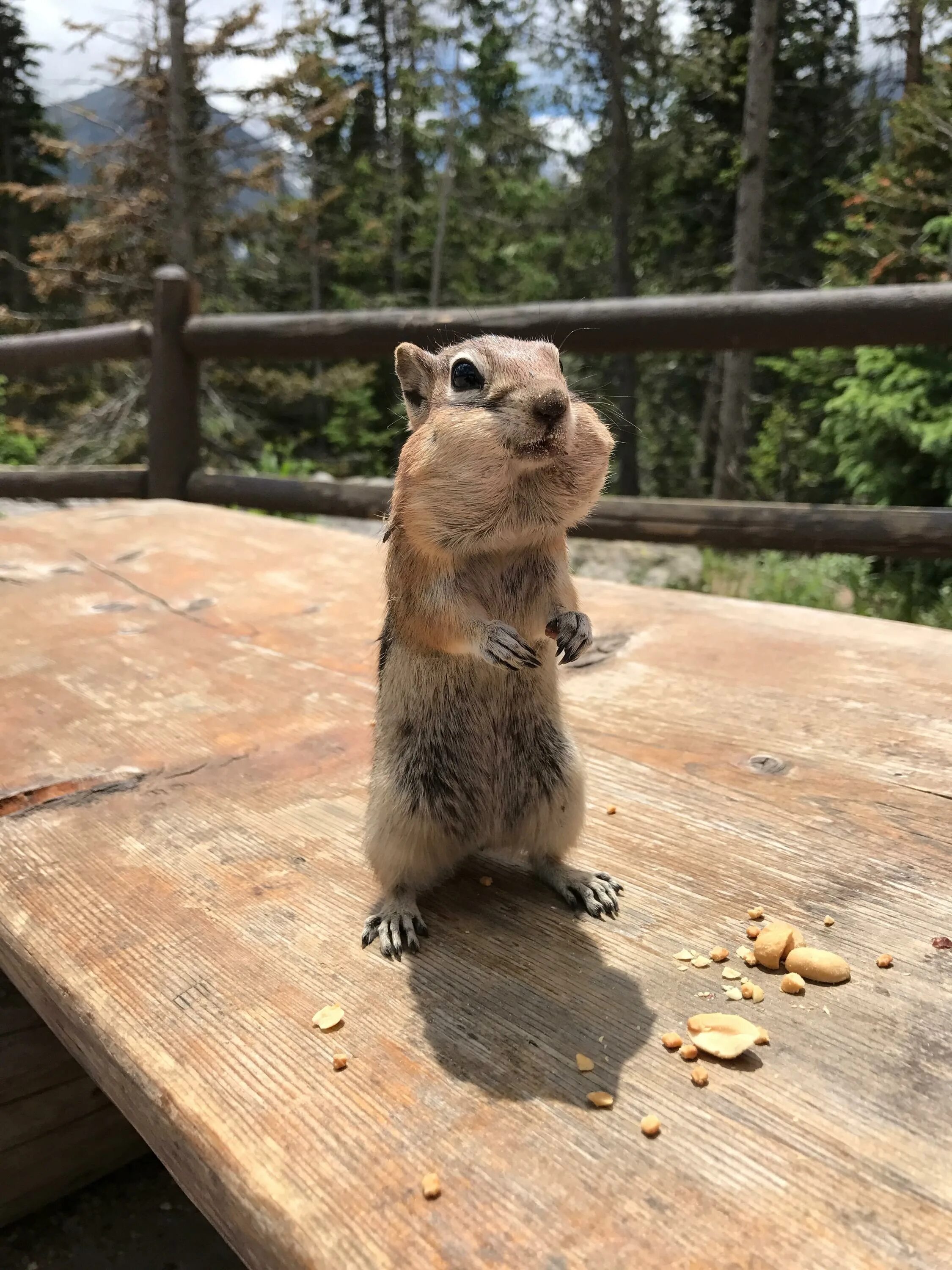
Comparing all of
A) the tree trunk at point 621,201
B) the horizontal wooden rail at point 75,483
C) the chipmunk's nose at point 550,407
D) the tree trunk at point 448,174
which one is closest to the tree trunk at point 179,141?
the tree trunk at point 448,174

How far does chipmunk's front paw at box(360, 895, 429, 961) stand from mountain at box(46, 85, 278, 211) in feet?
42.5

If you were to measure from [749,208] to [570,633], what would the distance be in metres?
10.5

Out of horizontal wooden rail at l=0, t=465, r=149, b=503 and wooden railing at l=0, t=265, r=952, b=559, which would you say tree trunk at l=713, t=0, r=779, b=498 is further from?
horizontal wooden rail at l=0, t=465, r=149, b=503

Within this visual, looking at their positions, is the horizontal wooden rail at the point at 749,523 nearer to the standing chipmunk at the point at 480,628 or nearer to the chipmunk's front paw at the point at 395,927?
A: the standing chipmunk at the point at 480,628

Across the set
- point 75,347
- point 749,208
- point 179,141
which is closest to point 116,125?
point 179,141

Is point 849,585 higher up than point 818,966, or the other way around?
point 818,966

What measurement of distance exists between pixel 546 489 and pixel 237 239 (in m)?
14.3

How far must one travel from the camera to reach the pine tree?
18766mm

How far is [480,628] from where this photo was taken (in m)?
1.19

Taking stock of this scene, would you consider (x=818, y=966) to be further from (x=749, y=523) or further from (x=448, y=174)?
(x=448, y=174)

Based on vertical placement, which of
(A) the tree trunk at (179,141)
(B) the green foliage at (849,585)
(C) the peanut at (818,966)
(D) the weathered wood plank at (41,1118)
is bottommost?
(D) the weathered wood plank at (41,1118)

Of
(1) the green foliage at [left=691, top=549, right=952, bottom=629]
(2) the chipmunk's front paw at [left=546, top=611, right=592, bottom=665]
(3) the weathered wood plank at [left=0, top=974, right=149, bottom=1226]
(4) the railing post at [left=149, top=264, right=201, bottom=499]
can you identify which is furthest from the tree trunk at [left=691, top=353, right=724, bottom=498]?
(2) the chipmunk's front paw at [left=546, top=611, right=592, bottom=665]

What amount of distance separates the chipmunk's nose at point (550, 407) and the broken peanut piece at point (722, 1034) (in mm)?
701

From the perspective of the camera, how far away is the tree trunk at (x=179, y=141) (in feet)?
38.7
